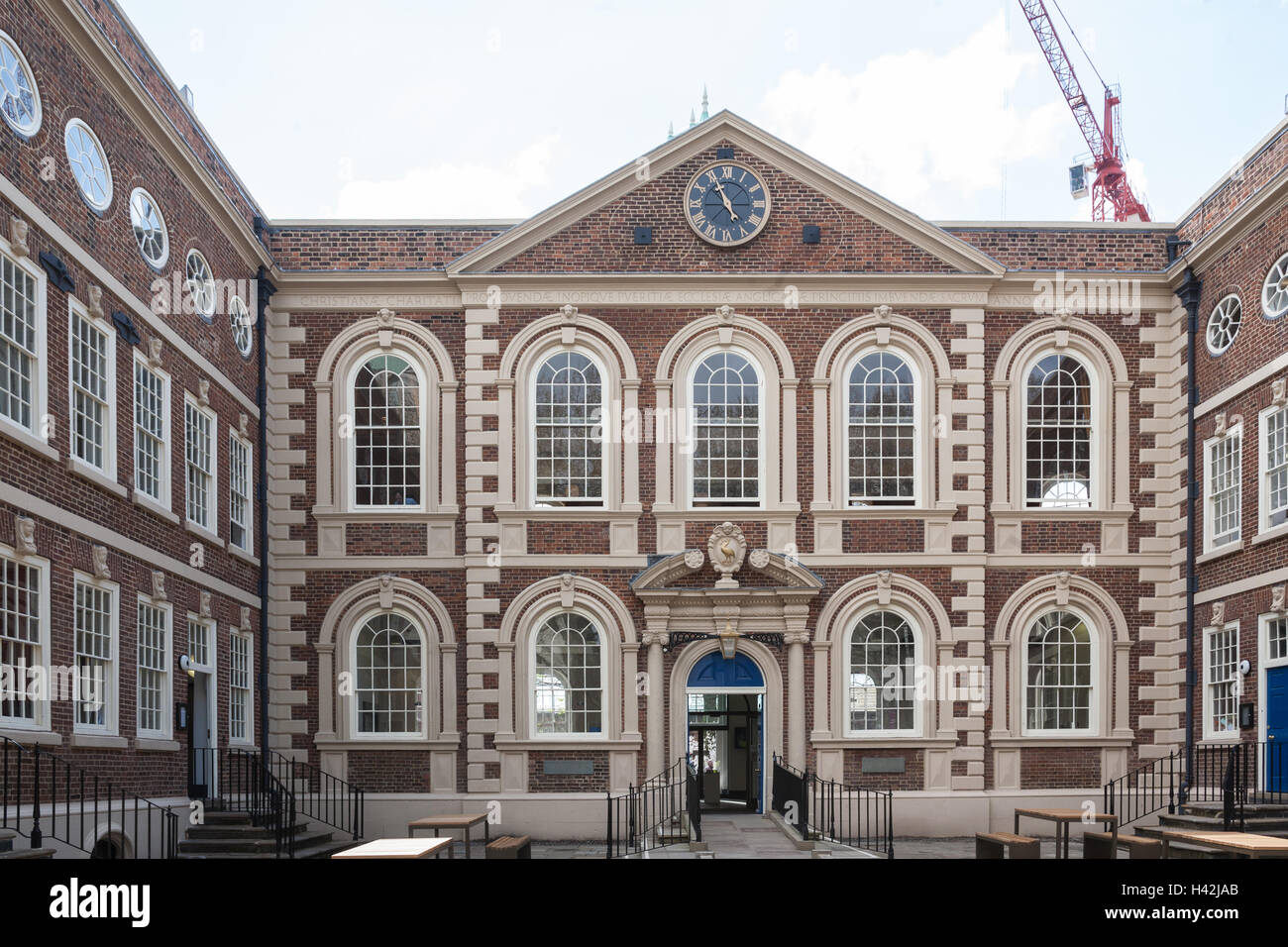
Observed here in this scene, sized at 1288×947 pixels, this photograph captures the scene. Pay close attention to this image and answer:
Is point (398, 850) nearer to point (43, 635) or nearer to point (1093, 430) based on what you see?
point (43, 635)

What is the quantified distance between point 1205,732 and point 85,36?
18279 millimetres

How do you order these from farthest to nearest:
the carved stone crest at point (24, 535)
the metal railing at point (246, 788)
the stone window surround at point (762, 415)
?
the stone window surround at point (762, 415) < the metal railing at point (246, 788) < the carved stone crest at point (24, 535)

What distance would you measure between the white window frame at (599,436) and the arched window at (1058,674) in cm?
745

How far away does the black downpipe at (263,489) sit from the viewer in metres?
A: 21.2

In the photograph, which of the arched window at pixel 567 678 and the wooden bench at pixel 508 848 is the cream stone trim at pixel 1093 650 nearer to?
the arched window at pixel 567 678

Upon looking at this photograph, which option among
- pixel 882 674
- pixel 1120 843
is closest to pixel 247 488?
pixel 882 674

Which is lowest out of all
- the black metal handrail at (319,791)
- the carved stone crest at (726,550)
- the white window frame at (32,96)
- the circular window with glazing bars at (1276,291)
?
the black metal handrail at (319,791)

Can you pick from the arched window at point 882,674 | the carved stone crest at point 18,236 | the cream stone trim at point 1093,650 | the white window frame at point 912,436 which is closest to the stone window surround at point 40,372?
the carved stone crest at point 18,236

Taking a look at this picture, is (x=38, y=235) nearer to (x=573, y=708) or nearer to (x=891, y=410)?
(x=573, y=708)

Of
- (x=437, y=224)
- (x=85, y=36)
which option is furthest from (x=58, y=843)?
(x=437, y=224)

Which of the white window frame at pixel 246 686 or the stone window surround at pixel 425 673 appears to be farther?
the stone window surround at pixel 425 673

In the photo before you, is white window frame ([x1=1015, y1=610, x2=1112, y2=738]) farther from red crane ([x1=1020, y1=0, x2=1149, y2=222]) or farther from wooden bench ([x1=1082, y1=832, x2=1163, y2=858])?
red crane ([x1=1020, y1=0, x2=1149, y2=222])

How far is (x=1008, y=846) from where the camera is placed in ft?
50.3

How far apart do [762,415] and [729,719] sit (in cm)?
519
